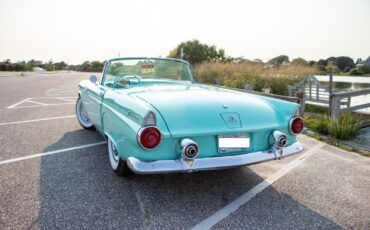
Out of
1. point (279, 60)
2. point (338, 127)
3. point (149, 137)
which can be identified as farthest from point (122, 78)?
point (279, 60)

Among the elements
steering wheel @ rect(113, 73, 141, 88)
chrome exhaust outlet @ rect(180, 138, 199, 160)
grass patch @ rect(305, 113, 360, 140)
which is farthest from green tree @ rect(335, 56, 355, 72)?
chrome exhaust outlet @ rect(180, 138, 199, 160)

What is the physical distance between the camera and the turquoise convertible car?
2.44 metres

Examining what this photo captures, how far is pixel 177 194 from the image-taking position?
292 centimetres

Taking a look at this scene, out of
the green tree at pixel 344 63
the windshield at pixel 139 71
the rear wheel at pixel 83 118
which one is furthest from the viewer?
the green tree at pixel 344 63

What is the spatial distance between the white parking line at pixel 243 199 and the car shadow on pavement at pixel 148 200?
56mm

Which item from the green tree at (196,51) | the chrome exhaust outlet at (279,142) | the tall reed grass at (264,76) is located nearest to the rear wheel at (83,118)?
the chrome exhaust outlet at (279,142)

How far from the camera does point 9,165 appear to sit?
3598 millimetres

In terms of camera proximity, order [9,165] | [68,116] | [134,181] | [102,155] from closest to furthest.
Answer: [134,181], [9,165], [102,155], [68,116]

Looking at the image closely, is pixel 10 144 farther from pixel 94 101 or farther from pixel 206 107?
pixel 206 107

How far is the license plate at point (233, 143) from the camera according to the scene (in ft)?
8.53

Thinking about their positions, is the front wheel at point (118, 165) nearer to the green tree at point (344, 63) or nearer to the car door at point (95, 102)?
the car door at point (95, 102)

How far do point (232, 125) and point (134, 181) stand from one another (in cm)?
125

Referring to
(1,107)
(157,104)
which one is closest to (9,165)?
(157,104)

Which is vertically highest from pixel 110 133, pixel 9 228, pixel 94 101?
pixel 94 101
